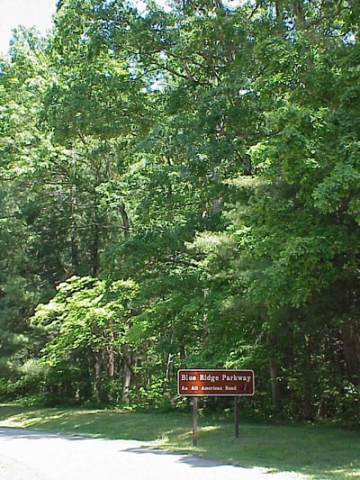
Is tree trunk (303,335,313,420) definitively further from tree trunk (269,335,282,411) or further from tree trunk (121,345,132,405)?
tree trunk (121,345,132,405)

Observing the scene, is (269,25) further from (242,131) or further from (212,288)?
(212,288)

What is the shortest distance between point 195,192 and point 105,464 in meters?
10.7

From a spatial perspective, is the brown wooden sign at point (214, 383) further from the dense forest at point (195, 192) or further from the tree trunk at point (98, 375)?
the tree trunk at point (98, 375)

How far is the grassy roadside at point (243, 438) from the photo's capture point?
1067cm

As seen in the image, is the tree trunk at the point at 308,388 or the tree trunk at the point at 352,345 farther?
the tree trunk at the point at 308,388

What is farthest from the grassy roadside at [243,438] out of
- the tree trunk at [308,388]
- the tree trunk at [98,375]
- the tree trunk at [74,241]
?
the tree trunk at [74,241]

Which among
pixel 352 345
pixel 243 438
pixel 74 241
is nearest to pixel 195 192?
pixel 352 345

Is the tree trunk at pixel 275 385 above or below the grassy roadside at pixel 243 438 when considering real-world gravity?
above

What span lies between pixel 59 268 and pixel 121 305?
1022 centimetres

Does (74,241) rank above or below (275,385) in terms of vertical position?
above

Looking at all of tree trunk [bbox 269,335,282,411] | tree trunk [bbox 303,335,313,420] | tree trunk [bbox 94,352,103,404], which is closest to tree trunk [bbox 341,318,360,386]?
tree trunk [bbox 303,335,313,420]

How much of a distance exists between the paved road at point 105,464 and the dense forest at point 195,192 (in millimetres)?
3152

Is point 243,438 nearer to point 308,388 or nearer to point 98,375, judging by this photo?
point 308,388

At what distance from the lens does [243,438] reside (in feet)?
46.9
